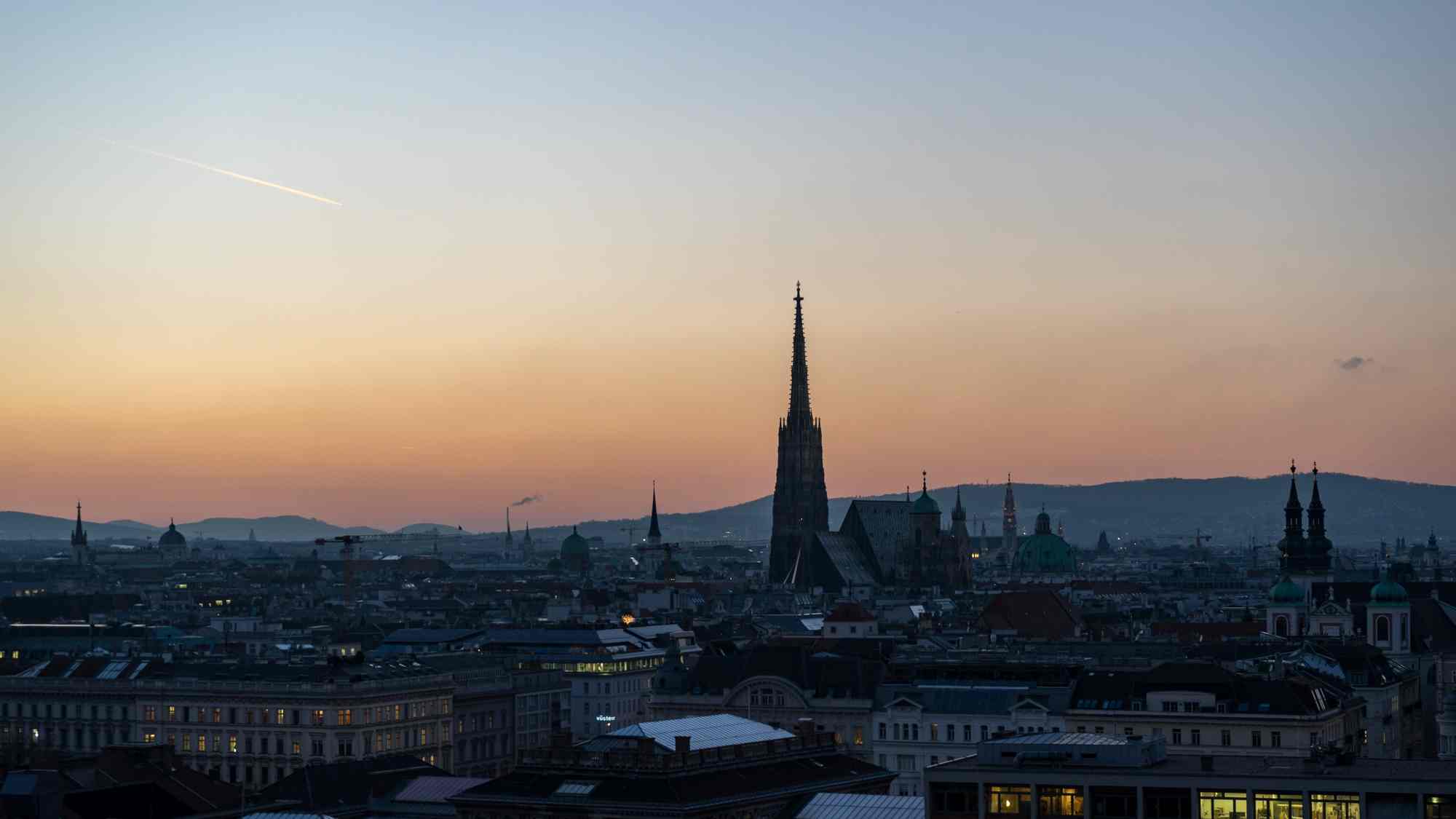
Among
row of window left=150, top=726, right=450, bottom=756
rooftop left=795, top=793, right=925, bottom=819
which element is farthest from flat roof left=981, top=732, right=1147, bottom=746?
row of window left=150, top=726, right=450, bottom=756

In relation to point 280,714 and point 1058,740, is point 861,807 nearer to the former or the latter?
point 1058,740

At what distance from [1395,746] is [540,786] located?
73.6 m

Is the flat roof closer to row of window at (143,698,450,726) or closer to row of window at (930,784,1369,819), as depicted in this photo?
row of window at (930,784,1369,819)

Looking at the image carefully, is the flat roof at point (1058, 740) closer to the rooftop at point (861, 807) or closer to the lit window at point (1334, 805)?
the rooftop at point (861, 807)

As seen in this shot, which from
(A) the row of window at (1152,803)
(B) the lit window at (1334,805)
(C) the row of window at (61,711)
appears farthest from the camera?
(C) the row of window at (61,711)

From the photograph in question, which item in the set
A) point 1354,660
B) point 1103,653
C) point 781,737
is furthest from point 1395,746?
point 781,737

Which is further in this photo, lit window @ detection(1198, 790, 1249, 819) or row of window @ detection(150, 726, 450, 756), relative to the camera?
row of window @ detection(150, 726, 450, 756)

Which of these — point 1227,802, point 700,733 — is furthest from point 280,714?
point 1227,802

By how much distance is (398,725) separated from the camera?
538 feet

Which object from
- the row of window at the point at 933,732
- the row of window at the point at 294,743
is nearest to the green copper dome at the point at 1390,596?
the row of window at the point at 933,732

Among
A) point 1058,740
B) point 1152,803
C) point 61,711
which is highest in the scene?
point 1058,740

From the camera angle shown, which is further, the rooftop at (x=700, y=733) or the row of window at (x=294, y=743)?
the row of window at (x=294, y=743)

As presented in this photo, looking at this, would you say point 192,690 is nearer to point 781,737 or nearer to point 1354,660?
point 781,737

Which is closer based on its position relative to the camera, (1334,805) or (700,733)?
(1334,805)
